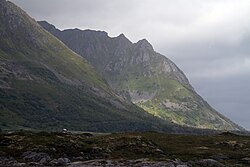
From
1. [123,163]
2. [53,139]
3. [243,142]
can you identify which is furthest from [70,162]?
[243,142]

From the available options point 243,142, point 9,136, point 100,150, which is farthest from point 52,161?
point 243,142

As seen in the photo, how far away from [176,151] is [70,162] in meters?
34.3

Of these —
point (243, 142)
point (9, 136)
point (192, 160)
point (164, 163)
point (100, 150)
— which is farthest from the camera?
point (243, 142)

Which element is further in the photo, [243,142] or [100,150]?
[243,142]

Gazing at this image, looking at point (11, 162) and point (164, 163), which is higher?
point (164, 163)

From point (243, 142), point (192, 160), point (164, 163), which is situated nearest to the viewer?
point (164, 163)

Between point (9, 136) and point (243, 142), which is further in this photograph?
point (243, 142)

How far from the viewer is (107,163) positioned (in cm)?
7962

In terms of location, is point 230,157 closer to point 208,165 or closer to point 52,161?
point 208,165

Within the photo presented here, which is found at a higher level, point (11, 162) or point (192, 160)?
point (192, 160)

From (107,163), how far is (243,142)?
63763mm

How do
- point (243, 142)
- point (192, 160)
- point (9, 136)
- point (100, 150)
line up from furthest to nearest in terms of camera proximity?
point (243, 142), point (9, 136), point (100, 150), point (192, 160)

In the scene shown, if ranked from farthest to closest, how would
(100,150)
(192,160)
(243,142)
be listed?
(243,142) < (100,150) < (192,160)

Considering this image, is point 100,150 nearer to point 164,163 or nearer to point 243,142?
point 164,163
